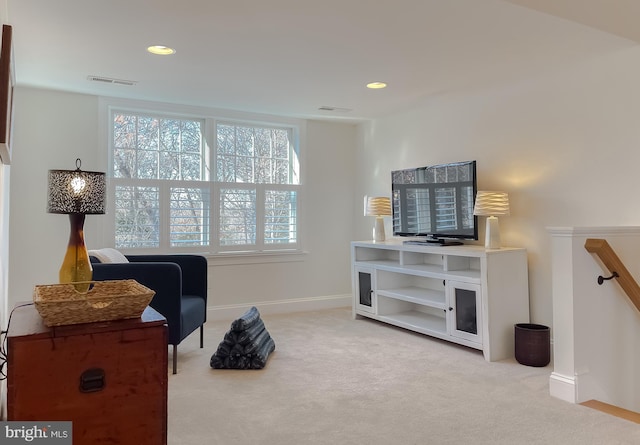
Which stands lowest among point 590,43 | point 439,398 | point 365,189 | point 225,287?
point 439,398

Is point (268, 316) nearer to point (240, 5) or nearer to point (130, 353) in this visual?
point (240, 5)

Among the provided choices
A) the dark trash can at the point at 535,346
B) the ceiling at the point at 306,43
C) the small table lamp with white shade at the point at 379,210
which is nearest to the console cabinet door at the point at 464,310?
the dark trash can at the point at 535,346

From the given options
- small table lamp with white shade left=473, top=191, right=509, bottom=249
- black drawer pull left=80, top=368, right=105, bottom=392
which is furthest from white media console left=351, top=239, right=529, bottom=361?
black drawer pull left=80, top=368, right=105, bottom=392

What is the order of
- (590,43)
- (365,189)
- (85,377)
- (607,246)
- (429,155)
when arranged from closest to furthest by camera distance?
1. (85,377)
2. (607,246)
3. (590,43)
4. (429,155)
5. (365,189)

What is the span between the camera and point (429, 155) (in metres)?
4.65

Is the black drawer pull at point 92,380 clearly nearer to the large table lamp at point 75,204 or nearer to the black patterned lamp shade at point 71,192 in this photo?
the large table lamp at point 75,204

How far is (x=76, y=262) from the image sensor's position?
5.29ft

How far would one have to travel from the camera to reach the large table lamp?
1589 millimetres

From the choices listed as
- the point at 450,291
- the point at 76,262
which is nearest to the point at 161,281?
the point at 76,262

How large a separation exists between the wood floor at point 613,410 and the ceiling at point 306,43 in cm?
197

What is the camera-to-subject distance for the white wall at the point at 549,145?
3.12m

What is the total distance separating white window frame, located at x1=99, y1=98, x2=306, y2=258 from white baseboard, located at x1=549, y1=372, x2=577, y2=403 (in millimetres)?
3086

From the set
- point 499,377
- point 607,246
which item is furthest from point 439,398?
point 607,246

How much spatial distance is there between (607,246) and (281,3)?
7.40 feet
